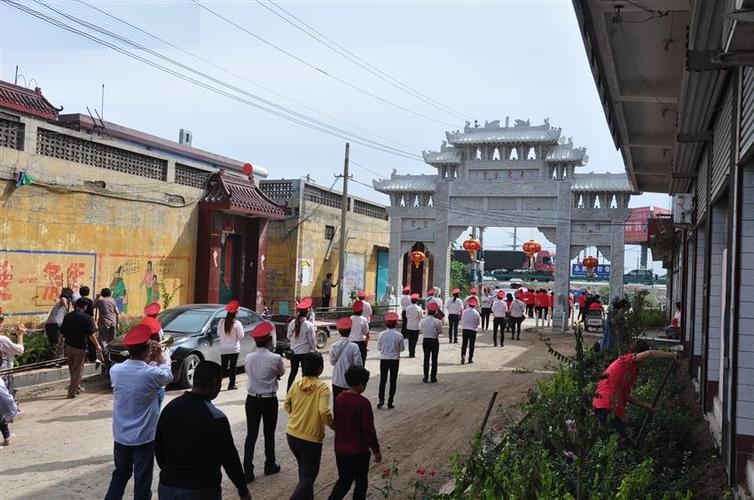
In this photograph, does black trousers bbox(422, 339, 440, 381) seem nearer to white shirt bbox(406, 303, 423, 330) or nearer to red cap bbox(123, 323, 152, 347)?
white shirt bbox(406, 303, 423, 330)

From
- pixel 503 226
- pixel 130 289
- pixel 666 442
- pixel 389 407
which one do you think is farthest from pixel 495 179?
pixel 666 442

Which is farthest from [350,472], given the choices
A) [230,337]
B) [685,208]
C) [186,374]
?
[685,208]

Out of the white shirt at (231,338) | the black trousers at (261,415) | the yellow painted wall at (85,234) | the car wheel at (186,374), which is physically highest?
the yellow painted wall at (85,234)

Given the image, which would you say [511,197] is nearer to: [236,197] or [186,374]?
[236,197]

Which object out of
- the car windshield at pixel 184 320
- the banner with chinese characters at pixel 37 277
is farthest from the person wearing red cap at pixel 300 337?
the banner with chinese characters at pixel 37 277

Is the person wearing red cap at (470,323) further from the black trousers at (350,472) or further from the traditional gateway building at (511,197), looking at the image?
the traditional gateway building at (511,197)

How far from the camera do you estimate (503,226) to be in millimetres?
28328

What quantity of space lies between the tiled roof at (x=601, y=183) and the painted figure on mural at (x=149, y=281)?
1721cm

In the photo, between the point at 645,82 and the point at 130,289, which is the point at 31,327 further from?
the point at 645,82

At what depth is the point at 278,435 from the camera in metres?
9.16

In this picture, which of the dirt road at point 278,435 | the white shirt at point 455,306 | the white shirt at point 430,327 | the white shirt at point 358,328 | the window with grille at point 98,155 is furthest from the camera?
the white shirt at point 455,306

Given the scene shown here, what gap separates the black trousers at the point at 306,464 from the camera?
5773 mm

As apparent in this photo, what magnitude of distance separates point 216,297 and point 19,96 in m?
7.54

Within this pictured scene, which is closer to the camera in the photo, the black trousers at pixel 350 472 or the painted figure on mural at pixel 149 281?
the black trousers at pixel 350 472
